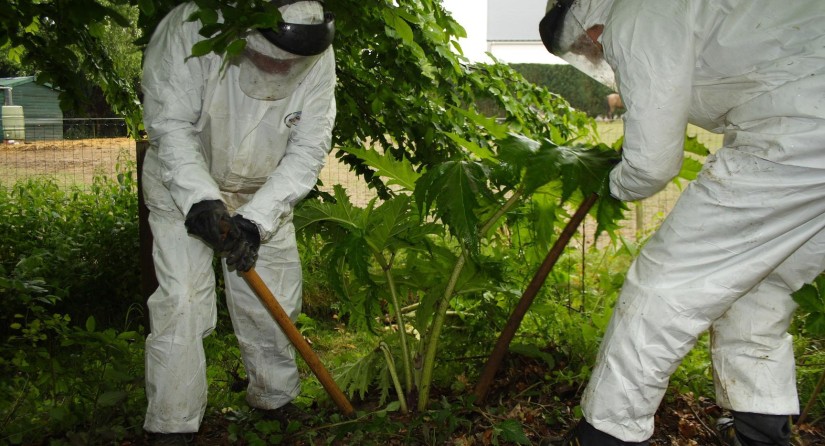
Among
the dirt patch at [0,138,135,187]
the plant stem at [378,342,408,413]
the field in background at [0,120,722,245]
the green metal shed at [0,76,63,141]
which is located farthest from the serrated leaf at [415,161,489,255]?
the green metal shed at [0,76,63,141]

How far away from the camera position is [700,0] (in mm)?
2539

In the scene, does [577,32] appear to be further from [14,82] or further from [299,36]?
[14,82]

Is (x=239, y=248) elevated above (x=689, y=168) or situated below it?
below

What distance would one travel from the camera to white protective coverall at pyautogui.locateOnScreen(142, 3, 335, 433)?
2887 mm

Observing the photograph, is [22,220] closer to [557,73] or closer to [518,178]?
[518,178]

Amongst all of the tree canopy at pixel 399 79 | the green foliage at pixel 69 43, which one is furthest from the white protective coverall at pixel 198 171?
the tree canopy at pixel 399 79

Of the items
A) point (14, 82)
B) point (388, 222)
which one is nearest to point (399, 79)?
point (388, 222)

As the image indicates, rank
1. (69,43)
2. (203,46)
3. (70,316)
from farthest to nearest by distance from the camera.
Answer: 1. (70,316)
2. (69,43)
3. (203,46)

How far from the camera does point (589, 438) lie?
2.65 metres

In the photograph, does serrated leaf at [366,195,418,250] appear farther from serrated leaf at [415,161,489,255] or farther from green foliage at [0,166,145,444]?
green foliage at [0,166,145,444]

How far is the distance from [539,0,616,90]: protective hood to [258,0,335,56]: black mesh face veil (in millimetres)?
883

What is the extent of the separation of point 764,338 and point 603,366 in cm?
74

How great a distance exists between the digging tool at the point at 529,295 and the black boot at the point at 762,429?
0.91 metres

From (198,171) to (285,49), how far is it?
573 mm
